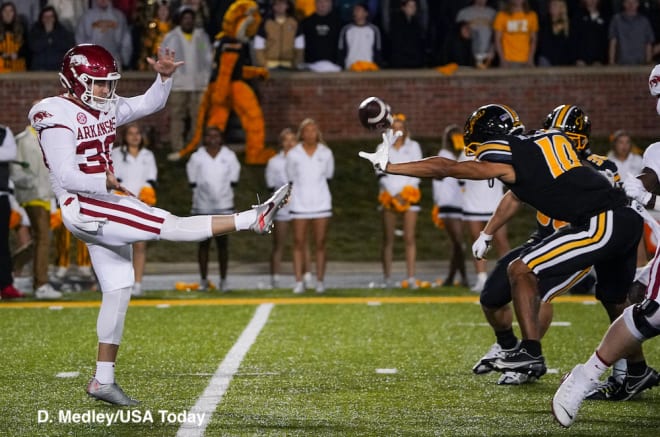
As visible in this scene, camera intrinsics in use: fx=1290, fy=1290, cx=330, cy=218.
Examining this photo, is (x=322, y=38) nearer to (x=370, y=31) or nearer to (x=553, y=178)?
(x=370, y=31)

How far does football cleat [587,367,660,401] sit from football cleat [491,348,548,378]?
351 millimetres

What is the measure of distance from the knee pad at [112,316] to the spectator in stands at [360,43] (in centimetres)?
1187

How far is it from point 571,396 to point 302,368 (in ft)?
8.23

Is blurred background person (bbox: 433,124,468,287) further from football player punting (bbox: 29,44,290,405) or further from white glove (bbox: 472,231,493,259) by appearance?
football player punting (bbox: 29,44,290,405)

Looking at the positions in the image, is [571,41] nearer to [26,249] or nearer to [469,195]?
[469,195]

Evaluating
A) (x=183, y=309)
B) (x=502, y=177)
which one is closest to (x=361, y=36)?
(x=183, y=309)

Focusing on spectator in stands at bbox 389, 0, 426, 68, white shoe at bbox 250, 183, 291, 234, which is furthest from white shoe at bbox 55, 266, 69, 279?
white shoe at bbox 250, 183, 291, 234

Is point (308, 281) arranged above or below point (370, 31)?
below

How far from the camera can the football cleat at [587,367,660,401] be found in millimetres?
7176

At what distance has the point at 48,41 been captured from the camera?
18.3m

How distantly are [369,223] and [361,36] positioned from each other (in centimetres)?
300

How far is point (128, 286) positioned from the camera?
692 centimetres

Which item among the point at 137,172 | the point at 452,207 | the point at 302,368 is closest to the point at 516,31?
the point at 452,207

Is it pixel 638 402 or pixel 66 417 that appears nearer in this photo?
pixel 66 417
